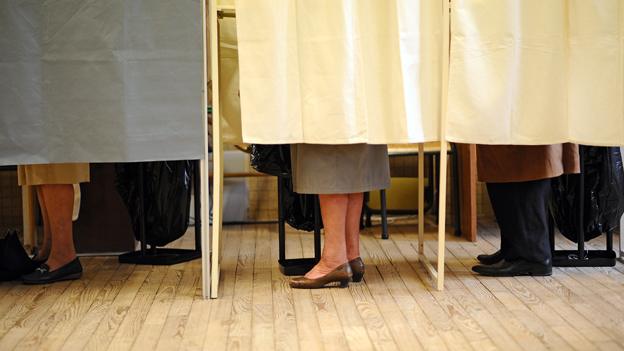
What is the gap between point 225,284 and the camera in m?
3.12

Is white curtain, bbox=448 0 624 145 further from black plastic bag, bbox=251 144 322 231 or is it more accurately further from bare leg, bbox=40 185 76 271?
bare leg, bbox=40 185 76 271

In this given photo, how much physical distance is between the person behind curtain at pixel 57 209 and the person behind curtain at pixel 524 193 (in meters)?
1.55

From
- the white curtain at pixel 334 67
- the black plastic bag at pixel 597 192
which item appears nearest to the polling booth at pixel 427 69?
the white curtain at pixel 334 67

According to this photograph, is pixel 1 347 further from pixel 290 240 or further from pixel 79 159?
pixel 290 240

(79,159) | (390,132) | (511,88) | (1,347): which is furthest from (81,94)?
(511,88)

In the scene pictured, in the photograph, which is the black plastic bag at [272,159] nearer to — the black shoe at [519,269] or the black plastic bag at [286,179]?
the black plastic bag at [286,179]

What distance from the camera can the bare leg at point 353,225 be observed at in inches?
121

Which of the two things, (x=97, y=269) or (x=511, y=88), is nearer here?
(x=511, y=88)

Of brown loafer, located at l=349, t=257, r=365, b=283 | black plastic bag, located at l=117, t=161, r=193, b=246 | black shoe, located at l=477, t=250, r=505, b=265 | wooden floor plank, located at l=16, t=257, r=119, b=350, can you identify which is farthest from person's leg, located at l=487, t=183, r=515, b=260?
wooden floor plank, located at l=16, t=257, r=119, b=350

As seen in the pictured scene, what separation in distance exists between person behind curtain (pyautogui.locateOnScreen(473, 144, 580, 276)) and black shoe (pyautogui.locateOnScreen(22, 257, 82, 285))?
154 centimetres

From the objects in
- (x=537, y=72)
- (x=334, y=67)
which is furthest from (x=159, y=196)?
(x=537, y=72)

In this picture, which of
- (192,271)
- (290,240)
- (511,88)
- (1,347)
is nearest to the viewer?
(1,347)

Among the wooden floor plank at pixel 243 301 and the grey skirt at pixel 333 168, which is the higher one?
the grey skirt at pixel 333 168

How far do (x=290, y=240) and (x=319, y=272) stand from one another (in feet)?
3.76
